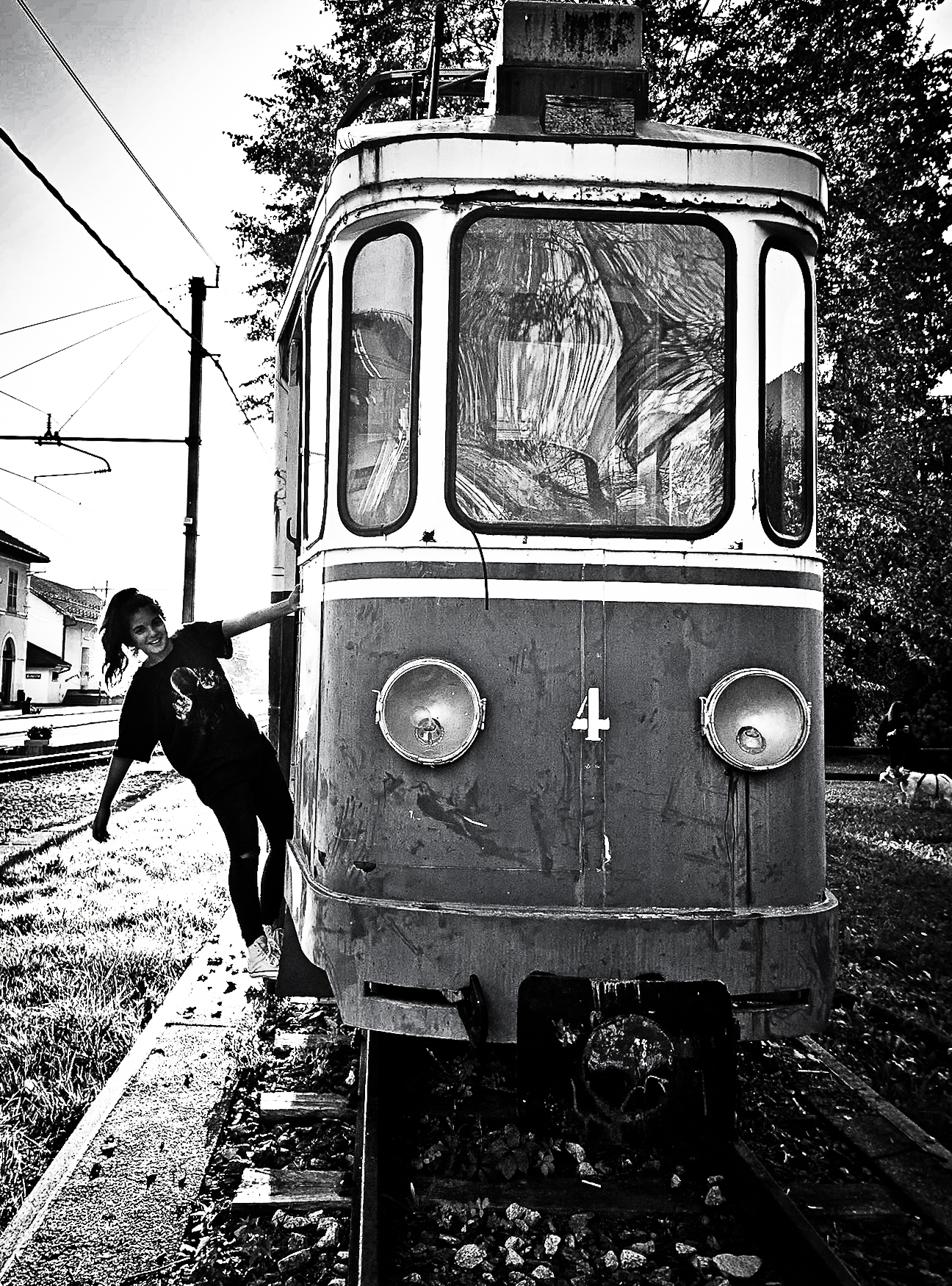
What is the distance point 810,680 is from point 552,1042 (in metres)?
1.35

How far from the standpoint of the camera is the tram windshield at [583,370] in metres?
3.45

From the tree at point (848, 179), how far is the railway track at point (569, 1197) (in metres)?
11.1

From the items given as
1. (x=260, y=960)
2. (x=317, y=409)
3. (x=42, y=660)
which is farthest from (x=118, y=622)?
(x=42, y=660)

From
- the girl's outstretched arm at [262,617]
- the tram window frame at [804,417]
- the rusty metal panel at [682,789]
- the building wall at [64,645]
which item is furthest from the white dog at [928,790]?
the building wall at [64,645]

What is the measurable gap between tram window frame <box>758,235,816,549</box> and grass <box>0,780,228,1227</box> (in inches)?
130

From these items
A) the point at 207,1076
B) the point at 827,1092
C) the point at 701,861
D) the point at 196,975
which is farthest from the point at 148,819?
the point at 701,861

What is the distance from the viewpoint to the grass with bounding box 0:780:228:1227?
14.7 ft

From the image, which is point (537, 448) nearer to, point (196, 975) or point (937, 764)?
point (196, 975)

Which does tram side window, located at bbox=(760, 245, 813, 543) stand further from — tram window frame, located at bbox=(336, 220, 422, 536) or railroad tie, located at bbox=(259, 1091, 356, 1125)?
railroad tie, located at bbox=(259, 1091, 356, 1125)

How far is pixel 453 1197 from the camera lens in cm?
357

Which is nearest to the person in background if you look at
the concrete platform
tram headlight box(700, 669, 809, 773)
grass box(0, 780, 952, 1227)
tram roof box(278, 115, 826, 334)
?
grass box(0, 780, 952, 1227)

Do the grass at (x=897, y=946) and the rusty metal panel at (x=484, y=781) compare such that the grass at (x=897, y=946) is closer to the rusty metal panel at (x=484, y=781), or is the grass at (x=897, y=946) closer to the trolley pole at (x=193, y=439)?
the rusty metal panel at (x=484, y=781)

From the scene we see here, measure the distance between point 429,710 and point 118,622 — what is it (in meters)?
2.25

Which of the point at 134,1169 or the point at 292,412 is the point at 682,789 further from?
the point at 292,412
